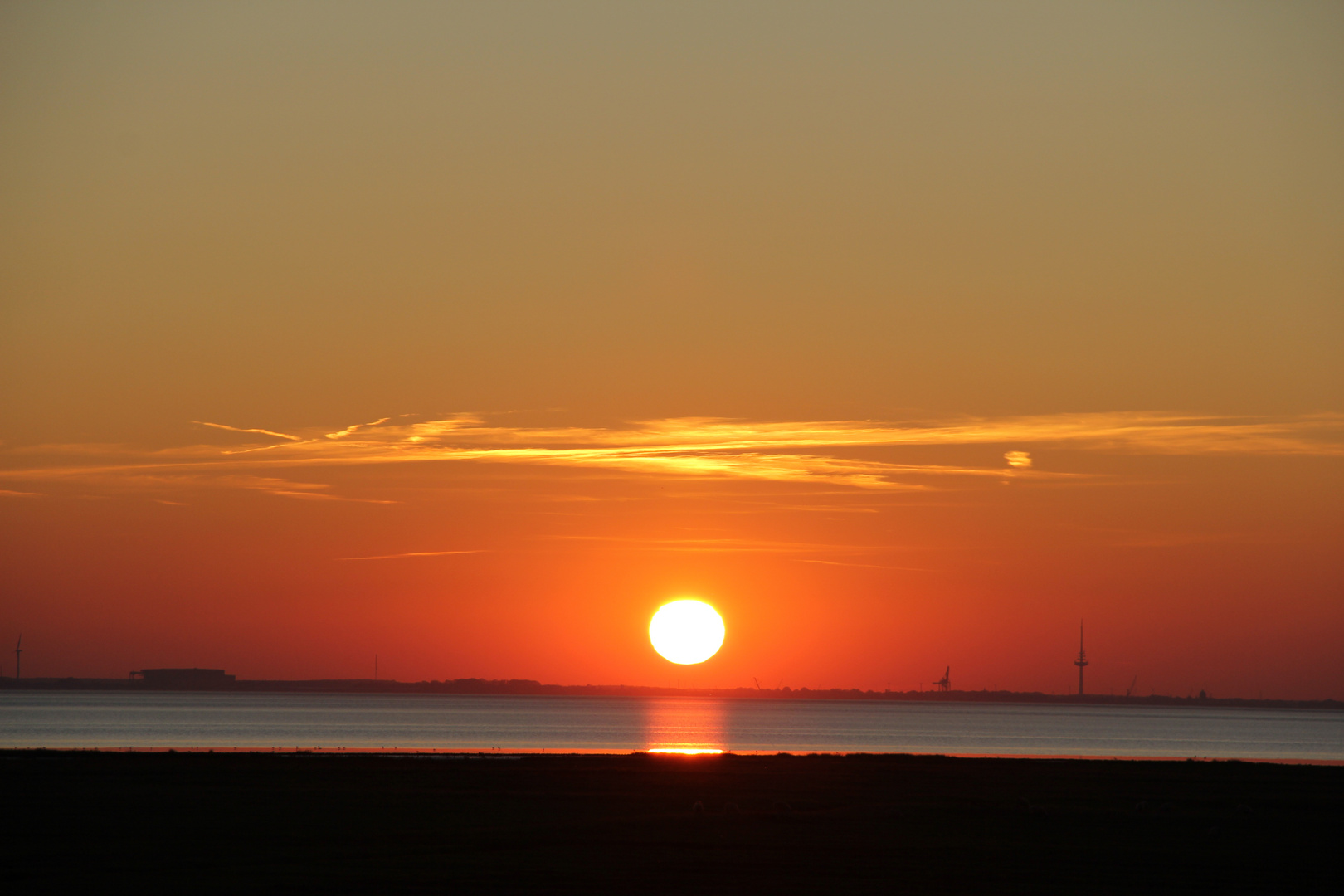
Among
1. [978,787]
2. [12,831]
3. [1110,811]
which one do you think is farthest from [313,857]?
[978,787]

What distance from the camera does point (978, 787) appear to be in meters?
64.5

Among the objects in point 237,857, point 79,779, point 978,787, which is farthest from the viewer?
point 978,787

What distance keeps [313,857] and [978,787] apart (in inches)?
1501

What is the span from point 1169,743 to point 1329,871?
471 ft

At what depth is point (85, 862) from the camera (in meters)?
34.1

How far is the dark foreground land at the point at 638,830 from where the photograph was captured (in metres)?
33.2

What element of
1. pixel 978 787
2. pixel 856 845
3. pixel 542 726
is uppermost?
pixel 856 845

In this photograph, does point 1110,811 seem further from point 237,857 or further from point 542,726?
point 542,726

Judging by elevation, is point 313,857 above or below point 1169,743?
above

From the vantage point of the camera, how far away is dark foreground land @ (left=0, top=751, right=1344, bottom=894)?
33219 millimetres

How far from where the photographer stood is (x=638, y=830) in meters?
42.9

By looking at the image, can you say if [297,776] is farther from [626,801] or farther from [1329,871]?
[1329,871]

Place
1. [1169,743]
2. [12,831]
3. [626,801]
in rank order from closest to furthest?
[12,831] → [626,801] → [1169,743]

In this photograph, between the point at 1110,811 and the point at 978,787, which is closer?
the point at 1110,811
